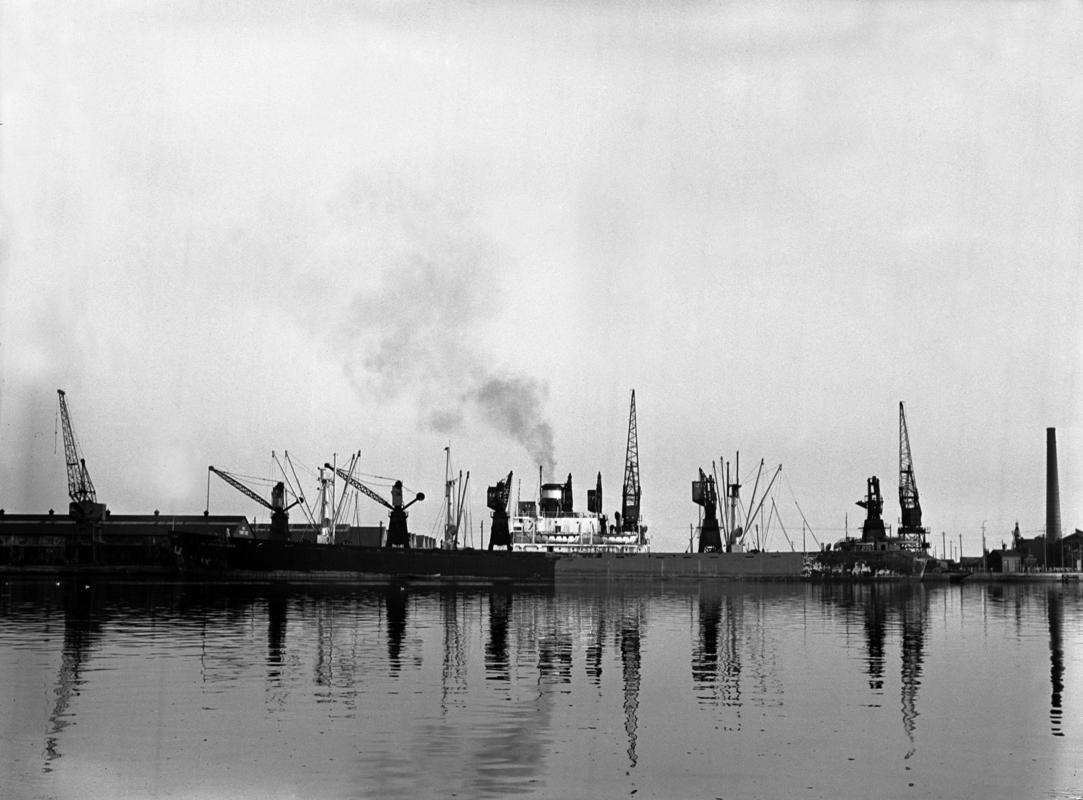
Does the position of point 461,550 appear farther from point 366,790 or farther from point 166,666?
point 366,790

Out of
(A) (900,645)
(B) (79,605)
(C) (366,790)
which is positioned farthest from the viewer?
(B) (79,605)

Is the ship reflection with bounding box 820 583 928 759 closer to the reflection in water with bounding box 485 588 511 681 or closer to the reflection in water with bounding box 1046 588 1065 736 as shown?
the reflection in water with bounding box 1046 588 1065 736

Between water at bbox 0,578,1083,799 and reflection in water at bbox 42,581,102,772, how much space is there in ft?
0.55

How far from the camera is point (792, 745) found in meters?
30.8

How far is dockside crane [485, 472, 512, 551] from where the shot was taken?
16775 cm

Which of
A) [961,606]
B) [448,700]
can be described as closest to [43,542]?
[961,606]

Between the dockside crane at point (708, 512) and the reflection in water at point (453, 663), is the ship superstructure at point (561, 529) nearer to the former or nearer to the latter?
the dockside crane at point (708, 512)

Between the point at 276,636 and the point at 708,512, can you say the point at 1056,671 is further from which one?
the point at 708,512

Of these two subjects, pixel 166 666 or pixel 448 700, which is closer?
pixel 448 700

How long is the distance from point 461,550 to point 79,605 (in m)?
79.4

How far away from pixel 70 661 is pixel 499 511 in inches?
4855

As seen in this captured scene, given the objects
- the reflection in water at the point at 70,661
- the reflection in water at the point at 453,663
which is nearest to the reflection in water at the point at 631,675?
the reflection in water at the point at 453,663

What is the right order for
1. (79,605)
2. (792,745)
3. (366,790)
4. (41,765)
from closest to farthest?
(366,790), (41,765), (792,745), (79,605)

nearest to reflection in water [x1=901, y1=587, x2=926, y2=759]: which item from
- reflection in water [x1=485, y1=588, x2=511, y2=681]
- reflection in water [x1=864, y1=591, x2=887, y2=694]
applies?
reflection in water [x1=864, y1=591, x2=887, y2=694]
